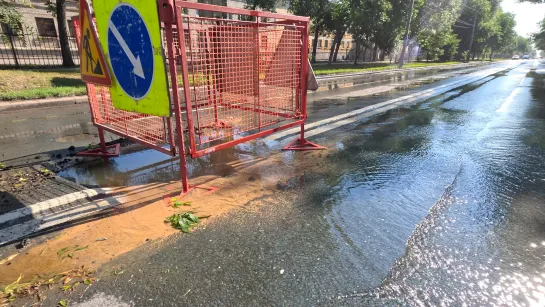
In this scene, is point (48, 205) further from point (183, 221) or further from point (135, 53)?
point (135, 53)

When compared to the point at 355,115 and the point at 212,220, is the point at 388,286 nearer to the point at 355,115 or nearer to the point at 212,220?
the point at 212,220

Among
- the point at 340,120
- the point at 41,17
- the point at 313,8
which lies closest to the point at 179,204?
the point at 340,120

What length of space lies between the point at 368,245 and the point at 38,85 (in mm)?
13819

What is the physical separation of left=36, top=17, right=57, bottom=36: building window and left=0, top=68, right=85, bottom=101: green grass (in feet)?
71.9

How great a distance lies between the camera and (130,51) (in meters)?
3.76

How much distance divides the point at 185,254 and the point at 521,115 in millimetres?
10662

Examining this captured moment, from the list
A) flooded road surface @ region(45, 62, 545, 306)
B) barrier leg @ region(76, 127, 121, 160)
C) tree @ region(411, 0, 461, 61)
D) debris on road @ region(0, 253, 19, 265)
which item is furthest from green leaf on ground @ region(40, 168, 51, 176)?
tree @ region(411, 0, 461, 61)

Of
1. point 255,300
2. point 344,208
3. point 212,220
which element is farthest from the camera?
point 344,208

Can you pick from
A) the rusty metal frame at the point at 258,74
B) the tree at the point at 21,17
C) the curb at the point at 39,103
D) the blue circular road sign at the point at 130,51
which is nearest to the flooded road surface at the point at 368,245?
the rusty metal frame at the point at 258,74

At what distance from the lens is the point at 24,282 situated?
2.51 m

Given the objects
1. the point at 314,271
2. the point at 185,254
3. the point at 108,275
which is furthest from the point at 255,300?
the point at 108,275

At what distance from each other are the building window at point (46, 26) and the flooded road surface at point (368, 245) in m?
36.1

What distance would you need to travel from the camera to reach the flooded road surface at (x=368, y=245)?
2387mm

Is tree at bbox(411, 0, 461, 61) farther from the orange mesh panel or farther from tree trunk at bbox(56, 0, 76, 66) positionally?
the orange mesh panel
